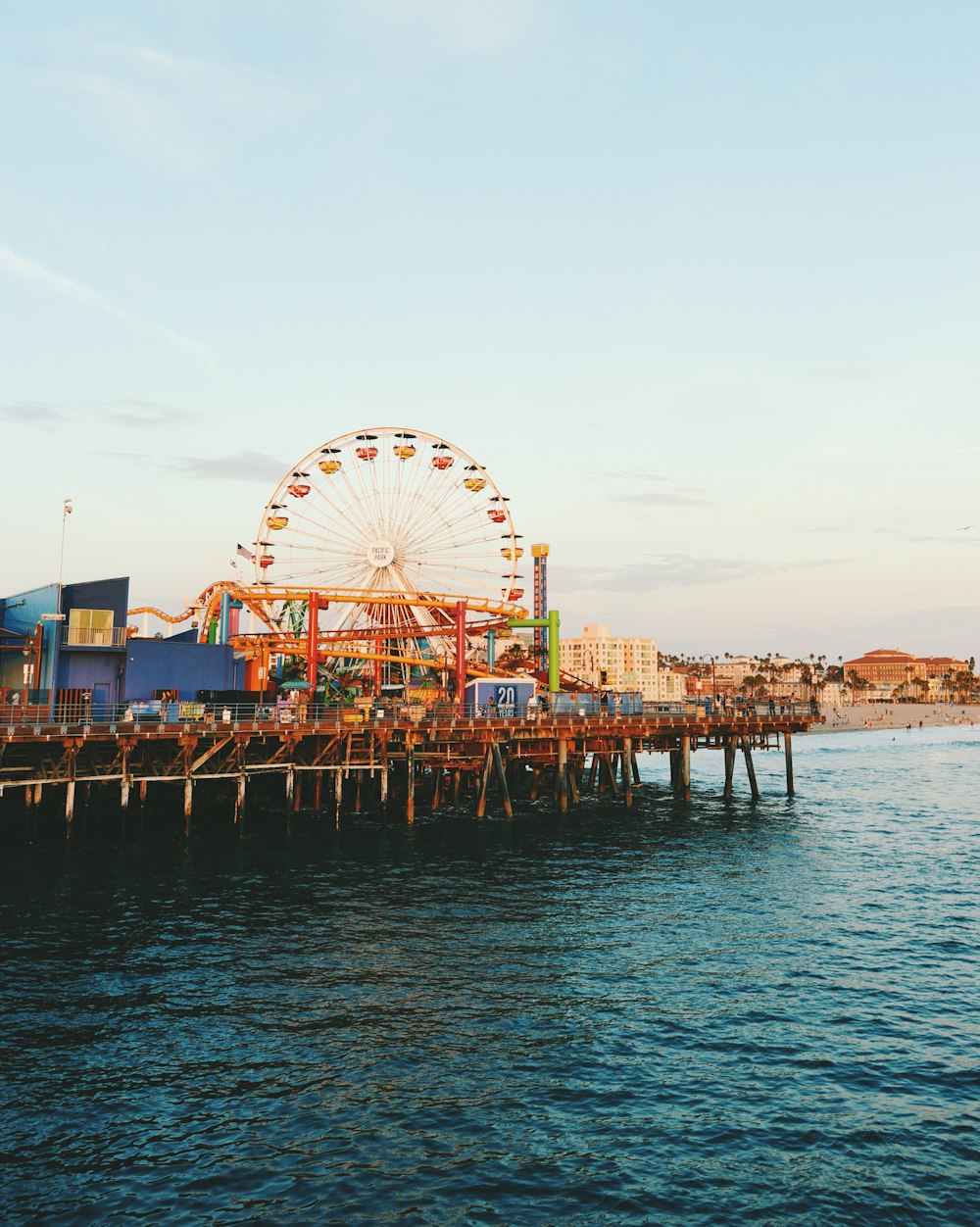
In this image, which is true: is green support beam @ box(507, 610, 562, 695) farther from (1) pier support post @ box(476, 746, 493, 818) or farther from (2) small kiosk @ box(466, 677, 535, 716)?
(1) pier support post @ box(476, 746, 493, 818)

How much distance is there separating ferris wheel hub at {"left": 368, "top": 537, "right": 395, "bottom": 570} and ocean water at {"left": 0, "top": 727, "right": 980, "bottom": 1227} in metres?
39.4

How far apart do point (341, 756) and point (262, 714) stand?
5.66 metres

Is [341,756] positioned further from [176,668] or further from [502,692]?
[502,692]

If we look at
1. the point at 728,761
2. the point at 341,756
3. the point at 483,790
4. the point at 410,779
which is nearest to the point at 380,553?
the point at 341,756

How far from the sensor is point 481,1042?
2161cm

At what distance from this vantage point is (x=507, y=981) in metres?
25.6

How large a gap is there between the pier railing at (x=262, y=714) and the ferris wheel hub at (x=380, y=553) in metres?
14.3

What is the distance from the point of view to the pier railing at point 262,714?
46.1 meters

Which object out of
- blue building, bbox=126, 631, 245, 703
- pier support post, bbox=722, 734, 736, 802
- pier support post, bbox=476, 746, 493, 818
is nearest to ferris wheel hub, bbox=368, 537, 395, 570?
blue building, bbox=126, 631, 245, 703

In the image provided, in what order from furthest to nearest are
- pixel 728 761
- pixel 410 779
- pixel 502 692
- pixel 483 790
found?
pixel 502 692, pixel 728 761, pixel 483 790, pixel 410 779

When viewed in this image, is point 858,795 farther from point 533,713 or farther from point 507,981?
point 507,981

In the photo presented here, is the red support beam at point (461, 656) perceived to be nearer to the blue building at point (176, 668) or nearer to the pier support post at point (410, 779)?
the pier support post at point (410, 779)

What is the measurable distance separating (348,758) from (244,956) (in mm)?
26291

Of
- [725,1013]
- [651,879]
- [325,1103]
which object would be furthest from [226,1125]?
[651,879]
